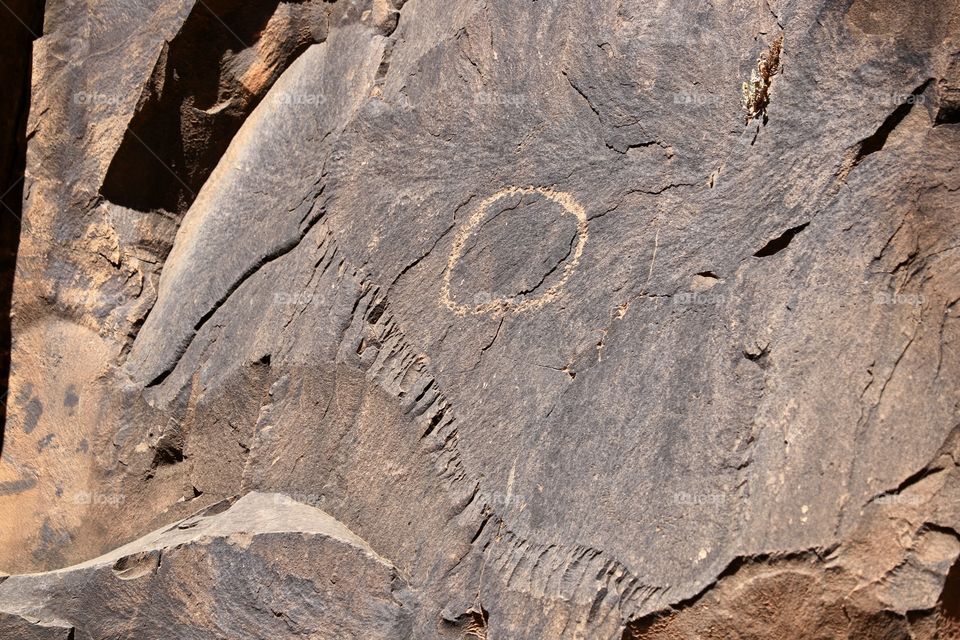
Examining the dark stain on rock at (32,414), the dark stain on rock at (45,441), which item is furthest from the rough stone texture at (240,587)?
the dark stain on rock at (32,414)

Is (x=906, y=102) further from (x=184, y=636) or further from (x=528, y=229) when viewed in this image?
(x=184, y=636)

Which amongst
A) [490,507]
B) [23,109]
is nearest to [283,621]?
[490,507]

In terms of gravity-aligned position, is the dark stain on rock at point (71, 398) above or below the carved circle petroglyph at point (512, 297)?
below

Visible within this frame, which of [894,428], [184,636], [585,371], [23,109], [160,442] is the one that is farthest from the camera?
[23,109]

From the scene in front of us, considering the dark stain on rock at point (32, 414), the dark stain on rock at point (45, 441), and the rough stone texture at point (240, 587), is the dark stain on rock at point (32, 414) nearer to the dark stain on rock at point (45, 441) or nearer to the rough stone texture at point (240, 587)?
the dark stain on rock at point (45, 441)

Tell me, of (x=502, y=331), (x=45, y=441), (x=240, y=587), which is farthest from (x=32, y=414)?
(x=502, y=331)

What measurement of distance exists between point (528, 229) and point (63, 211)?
2607 millimetres

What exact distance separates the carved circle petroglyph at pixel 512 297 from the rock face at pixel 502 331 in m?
0.01

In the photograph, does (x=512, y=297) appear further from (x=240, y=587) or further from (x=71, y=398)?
(x=71, y=398)

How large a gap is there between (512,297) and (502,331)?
136 mm

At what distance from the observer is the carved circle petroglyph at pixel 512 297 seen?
10.4 ft

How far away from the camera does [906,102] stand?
2762mm

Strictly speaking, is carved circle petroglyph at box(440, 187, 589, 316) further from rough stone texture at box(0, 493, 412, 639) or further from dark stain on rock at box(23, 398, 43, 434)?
dark stain on rock at box(23, 398, 43, 434)

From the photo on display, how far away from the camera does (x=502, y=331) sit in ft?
10.5
